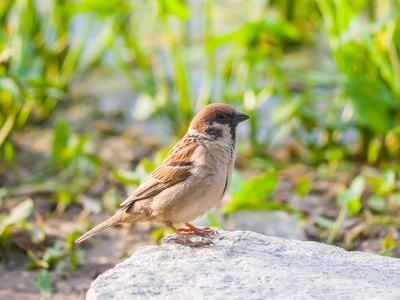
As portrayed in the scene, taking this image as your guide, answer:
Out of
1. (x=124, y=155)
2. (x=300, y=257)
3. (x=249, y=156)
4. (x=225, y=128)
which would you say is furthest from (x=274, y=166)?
(x=300, y=257)

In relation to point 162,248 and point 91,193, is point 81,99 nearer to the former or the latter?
point 91,193

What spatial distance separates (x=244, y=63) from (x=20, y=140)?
7.30ft

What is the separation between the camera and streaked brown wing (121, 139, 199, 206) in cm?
302

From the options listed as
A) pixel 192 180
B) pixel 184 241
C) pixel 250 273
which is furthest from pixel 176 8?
pixel 250 273

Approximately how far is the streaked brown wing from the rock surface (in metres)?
0.31

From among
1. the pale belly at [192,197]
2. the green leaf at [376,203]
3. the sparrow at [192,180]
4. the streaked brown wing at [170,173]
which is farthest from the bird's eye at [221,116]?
the green leaf at [376,203]

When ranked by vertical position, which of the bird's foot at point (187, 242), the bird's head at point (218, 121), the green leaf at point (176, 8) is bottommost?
the bird's foot at point (187, 242)

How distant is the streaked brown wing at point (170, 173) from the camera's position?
302cm

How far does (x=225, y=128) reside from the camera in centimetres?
315

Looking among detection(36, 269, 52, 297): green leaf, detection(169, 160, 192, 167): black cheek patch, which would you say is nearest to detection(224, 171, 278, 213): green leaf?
detection(169, 160, 192, 167): black cheek patch

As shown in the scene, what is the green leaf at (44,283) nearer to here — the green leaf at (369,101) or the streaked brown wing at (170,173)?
the streaked brown wing at (170,173)

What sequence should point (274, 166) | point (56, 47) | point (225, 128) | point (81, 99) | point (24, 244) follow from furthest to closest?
point (81, 99) → point (56, 47) → point (274, 166) → point (24, 244) → point (225, 128)

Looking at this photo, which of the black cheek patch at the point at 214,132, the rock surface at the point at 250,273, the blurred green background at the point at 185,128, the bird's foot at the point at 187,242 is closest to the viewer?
the rock surface at the point at 250,273

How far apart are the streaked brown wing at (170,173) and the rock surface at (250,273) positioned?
0.31 m
